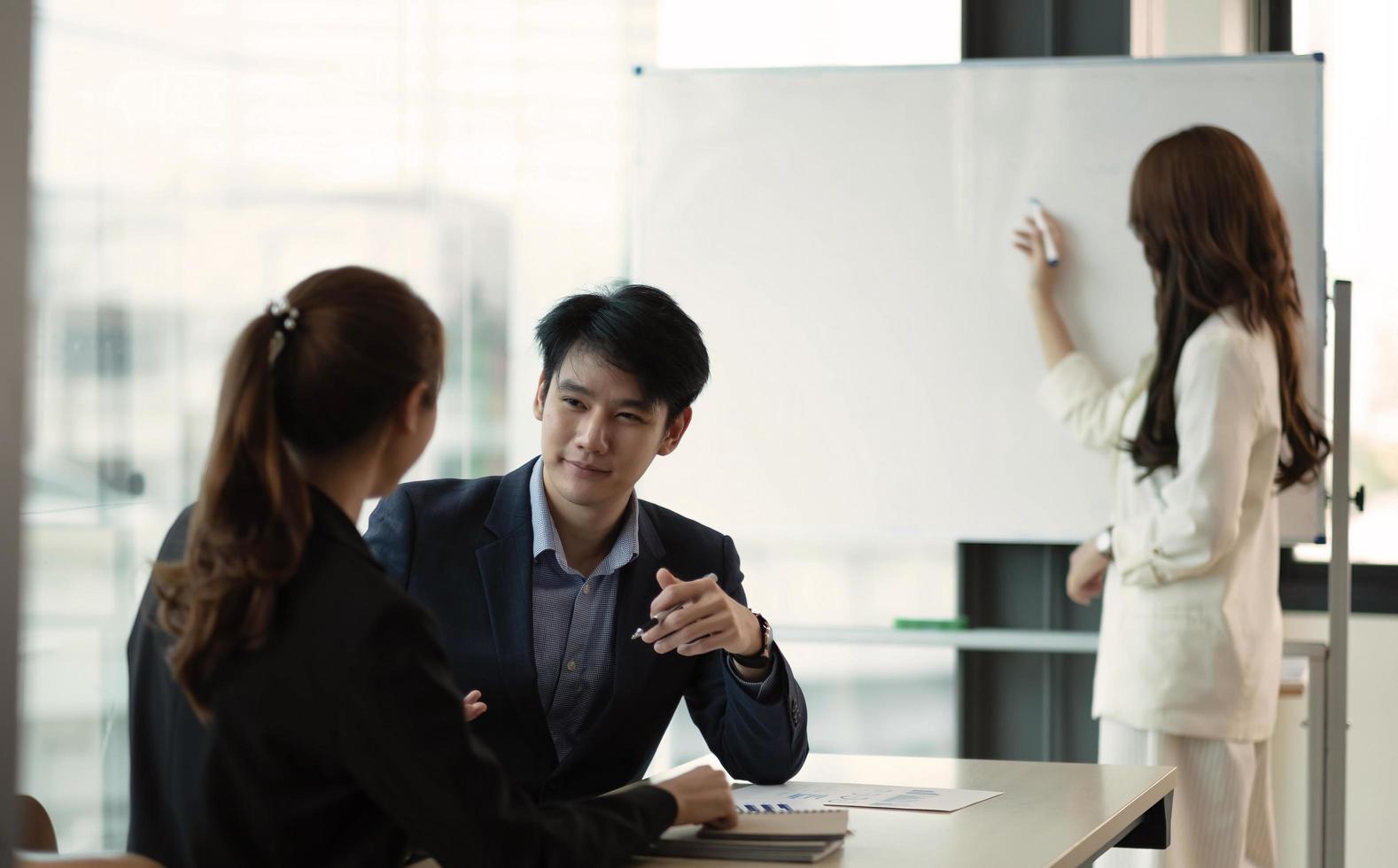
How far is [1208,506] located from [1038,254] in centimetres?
74

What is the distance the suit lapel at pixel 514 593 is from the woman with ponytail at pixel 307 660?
0.56 meters

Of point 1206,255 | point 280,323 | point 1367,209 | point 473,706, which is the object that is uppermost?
point 1367,209

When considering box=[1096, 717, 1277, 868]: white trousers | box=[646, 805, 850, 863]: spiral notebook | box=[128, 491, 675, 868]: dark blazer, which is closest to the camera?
box=[128, 491, 675, 868]: dark blazer

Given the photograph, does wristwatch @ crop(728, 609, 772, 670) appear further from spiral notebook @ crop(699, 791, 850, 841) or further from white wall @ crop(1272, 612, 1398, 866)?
white wall @ crop(1272, 612, 1398, 866)

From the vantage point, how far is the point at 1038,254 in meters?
3.16

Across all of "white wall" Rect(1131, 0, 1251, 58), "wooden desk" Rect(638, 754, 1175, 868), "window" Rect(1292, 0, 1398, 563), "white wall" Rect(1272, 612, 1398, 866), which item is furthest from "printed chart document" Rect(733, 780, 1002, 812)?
"white wall" Rect(1131, 0, 1251, 58)

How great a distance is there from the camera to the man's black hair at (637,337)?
81.8 inches

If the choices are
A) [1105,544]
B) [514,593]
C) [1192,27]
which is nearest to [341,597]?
[514,593]

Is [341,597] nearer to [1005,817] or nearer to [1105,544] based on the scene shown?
[1005,817]

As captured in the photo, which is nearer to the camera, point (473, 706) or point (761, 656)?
→ point (473, 706)

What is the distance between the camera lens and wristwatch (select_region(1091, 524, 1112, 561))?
9.41 feet

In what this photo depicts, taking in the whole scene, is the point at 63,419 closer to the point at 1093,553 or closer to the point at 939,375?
the point at 939,375

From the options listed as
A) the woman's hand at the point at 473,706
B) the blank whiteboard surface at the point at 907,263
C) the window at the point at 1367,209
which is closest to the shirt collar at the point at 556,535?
the woman's hand at the point at 473,706

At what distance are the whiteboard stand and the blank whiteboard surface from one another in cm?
20
